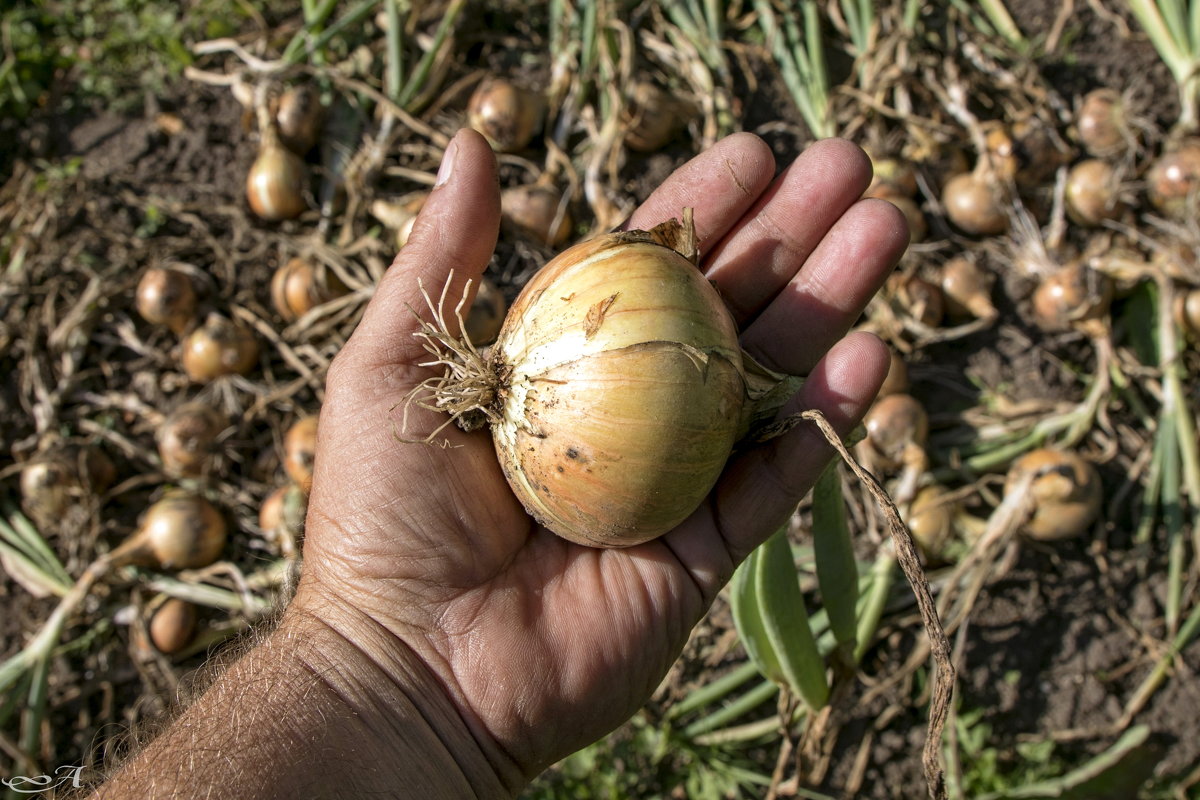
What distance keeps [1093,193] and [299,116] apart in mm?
2695

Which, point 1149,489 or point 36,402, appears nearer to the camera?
point 1149,489

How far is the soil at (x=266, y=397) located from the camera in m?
2.45

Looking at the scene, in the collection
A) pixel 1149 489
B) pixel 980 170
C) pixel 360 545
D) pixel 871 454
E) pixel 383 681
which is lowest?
pixel 1149 489

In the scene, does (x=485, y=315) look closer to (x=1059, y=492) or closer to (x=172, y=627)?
(x=172, y=627)

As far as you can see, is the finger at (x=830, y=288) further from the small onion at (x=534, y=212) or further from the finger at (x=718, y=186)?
the small onion at (x=534, y=212)

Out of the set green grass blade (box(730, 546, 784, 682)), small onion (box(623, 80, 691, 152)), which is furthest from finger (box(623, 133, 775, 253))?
small onion (box(623, 80, 691, 152))

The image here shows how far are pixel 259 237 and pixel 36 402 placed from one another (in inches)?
38.7

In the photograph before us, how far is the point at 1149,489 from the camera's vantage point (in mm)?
2475

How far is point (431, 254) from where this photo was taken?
162 centimetres

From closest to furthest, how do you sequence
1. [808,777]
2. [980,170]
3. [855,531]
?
1. [808,777]
2. [855,531]
3. [980,170]

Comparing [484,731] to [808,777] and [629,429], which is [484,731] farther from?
[808,777]

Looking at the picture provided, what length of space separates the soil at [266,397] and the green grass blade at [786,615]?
23.1 inches

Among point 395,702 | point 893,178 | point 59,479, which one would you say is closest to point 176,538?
point 59,479

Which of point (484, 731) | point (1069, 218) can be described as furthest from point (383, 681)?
point (1069, 218)
